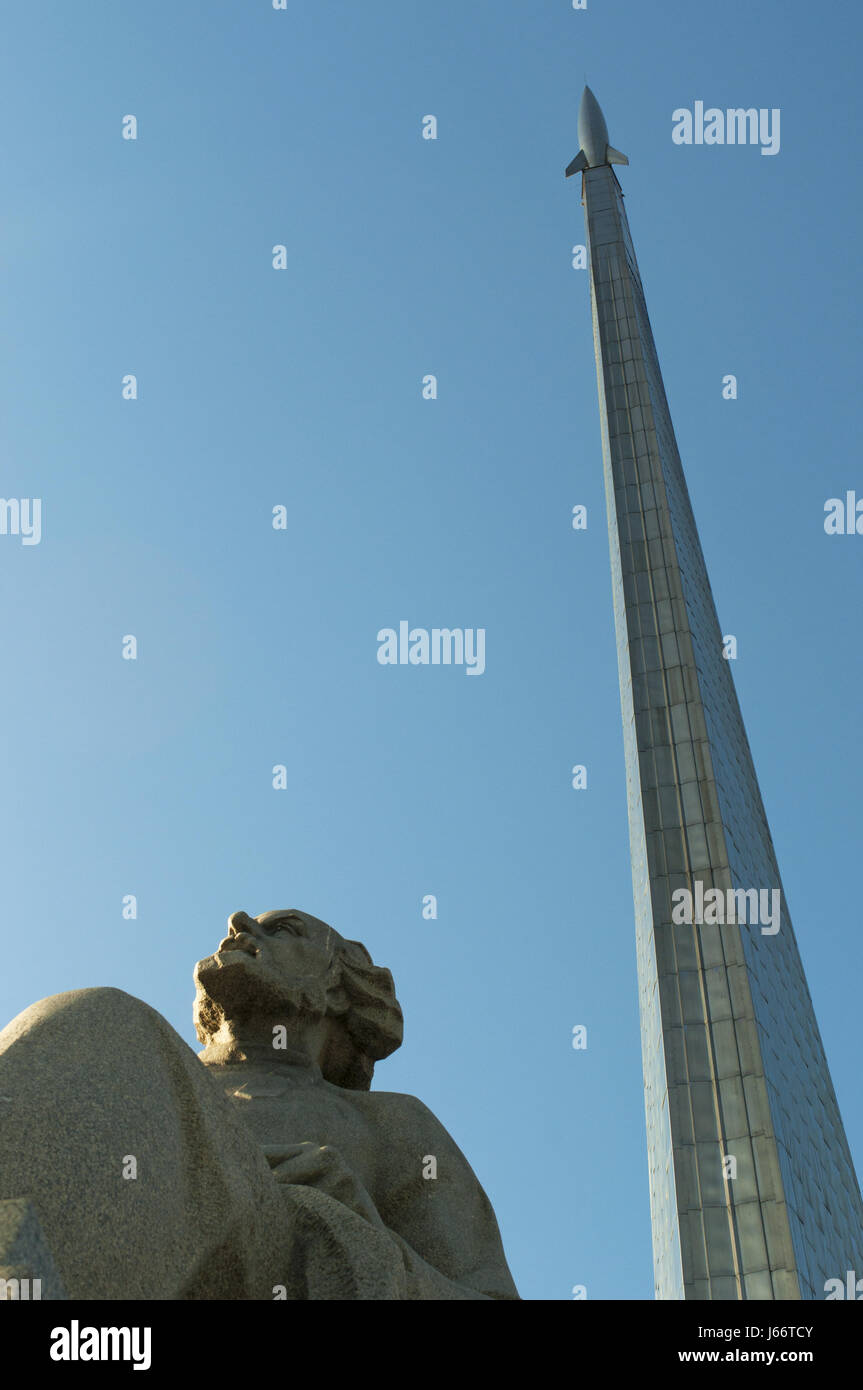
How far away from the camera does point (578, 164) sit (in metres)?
59.3

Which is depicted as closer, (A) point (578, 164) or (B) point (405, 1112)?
(B) point (405, 1112)

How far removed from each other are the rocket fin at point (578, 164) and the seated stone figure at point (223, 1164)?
191ft

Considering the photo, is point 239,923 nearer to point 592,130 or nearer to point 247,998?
point 247,998

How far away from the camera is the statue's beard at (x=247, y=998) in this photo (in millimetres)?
5359

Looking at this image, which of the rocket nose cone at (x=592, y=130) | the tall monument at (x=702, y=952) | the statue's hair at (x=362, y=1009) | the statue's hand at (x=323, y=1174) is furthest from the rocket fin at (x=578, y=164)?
the statue's hand at (x=323, y=1174)

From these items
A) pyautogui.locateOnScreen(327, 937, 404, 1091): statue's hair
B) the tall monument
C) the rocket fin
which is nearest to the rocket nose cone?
the rocket fin

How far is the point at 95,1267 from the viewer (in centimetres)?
320

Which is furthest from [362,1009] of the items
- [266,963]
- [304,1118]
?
[304,1118]

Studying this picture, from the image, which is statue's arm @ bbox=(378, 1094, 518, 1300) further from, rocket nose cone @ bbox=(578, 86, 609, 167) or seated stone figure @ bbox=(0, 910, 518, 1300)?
rocket nose cone @ bbox=(578, 86, 609, 167)

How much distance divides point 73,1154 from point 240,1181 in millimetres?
569

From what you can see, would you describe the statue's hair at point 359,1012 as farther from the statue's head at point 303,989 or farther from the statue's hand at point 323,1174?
the statue's hand at point 323,1174

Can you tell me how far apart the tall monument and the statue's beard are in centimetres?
2353

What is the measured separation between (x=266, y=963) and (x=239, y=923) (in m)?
0.20
